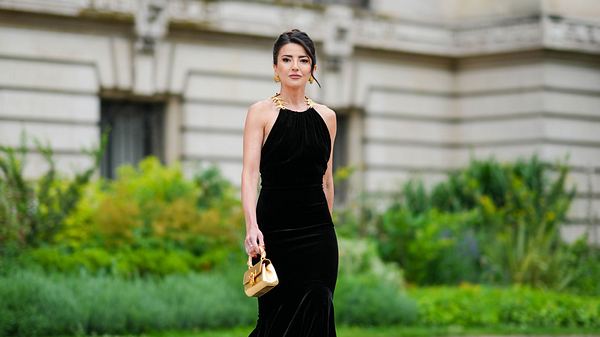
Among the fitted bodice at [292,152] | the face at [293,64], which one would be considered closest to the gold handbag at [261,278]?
the fitted bodice at [292,152]

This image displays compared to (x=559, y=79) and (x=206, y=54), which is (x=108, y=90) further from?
(x=559, y=79)

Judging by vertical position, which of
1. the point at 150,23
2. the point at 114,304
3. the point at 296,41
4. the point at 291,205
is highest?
the point at 150,23

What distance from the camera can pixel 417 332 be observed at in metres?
14.4

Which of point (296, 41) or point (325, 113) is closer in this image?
point (296, 41)

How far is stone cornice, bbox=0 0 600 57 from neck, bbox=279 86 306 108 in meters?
12.9

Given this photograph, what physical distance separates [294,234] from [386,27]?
16.4 metres

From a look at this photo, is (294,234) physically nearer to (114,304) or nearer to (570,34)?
(114,304)

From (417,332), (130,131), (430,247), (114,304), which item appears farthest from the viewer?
(130,131)

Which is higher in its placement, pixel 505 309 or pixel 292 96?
pixel 292 96

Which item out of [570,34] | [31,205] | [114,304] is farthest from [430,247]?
[570,34]

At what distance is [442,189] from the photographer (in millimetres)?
22281

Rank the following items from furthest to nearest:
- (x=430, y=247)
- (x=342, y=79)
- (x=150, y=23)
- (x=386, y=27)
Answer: (x=386, y=27), (x=342, y=79), (x=150, y=23), (x=430, y=247)

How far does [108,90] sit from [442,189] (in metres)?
6.10

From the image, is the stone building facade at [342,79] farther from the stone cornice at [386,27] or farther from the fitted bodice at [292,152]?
the fitted bodice at [292,152]
